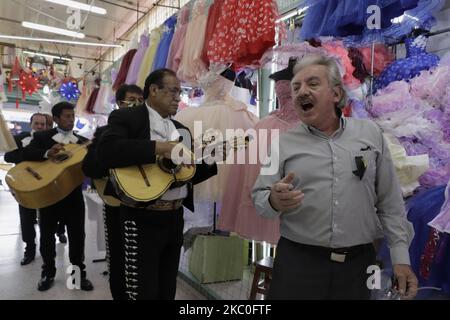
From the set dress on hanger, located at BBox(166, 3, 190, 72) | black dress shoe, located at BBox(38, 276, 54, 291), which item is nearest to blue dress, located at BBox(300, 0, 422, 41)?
dress on hanger, located at BBox(166, 3, 190, 72)

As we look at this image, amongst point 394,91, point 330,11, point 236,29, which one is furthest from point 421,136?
point 236,29

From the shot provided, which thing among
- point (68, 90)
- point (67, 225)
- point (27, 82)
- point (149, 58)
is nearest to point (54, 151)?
point (67, 225)

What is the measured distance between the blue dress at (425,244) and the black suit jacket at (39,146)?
278 cm

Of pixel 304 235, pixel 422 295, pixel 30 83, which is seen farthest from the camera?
pixel 30 83

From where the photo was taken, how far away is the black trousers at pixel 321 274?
1289mm

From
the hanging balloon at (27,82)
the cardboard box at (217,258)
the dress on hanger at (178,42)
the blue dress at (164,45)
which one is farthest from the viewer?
the hanging balloon at (27,82)

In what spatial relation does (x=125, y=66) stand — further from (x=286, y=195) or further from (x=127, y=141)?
(x=286, y=195)

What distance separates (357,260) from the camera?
132 centimetres

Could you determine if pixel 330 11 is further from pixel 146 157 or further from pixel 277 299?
pixel 277 299

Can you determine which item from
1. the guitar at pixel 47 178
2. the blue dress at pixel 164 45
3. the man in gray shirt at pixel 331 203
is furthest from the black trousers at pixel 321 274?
the blue dress at pixel 164 45

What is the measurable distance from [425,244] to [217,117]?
1.61 m

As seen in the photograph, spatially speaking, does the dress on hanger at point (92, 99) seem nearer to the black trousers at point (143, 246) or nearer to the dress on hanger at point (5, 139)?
the dress on hanger at point (5, 139)

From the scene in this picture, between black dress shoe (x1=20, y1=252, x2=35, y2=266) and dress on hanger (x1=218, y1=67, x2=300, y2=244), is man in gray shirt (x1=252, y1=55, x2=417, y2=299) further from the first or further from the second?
black dress shoe (x1=20, y1=252, x2=35, y2=266)
